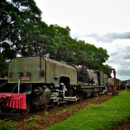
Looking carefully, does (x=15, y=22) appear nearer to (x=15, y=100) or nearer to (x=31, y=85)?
(x=31, y=85)

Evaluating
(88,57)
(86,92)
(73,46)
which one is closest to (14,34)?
(86,92)

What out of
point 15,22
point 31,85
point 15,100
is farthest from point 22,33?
point 15,100

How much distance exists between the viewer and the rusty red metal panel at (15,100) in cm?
694

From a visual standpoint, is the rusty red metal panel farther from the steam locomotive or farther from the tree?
the tree

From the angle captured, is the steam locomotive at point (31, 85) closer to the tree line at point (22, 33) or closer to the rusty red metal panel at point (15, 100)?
the rusty red metal panel at point (15, 100)

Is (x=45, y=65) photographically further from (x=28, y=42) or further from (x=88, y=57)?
(x=88, y=57)

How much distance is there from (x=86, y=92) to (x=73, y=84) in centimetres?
301

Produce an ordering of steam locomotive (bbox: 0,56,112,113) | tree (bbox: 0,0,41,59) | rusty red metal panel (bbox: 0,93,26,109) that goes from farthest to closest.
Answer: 1. tree (bbox: 0,0,41,59)
2. steam locomotive (bbox: 0,56,112,113)
3. rusty red metal panel (bbox: 0,93,26,109)

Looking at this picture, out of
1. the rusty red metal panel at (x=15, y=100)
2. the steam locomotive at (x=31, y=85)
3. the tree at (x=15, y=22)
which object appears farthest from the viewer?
the tree at (x=15, y=22)

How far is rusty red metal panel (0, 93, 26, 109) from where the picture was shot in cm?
694

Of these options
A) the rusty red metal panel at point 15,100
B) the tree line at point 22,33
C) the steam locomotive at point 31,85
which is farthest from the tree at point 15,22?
the rusty red metal panel at point 15,100

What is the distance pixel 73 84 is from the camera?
12.1 metres

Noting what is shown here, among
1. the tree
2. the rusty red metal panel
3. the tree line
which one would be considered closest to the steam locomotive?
the rusty red metal panel

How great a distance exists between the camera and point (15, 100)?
23.2 ft
